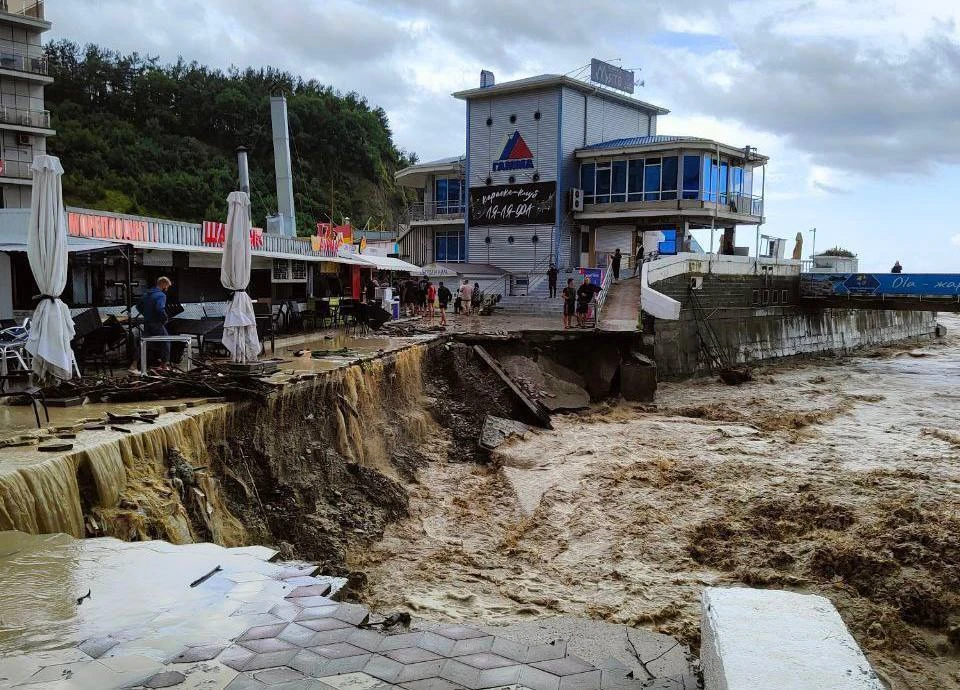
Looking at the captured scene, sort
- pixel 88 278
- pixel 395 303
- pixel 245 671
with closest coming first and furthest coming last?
pixel 245 671
pixel 88 278
pixel 395 303

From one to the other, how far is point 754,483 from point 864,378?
17713 mm

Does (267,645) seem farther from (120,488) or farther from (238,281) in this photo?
(238,281)

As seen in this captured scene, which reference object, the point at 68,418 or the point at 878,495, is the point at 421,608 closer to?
the point at 68,418

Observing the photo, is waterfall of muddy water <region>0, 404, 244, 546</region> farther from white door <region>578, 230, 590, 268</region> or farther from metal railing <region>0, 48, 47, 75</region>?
metal railing <region>0, 48, 47, 75</region>

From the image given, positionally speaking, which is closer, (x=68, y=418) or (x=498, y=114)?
(x=68, y=418)

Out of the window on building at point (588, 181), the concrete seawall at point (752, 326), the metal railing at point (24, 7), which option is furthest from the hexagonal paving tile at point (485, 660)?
the metal railing at point (24, 7)

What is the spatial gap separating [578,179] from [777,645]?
3436cm

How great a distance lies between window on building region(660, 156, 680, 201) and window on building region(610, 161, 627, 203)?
6.09 ft

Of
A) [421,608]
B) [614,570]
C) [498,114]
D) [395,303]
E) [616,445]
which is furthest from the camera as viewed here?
[498,114]

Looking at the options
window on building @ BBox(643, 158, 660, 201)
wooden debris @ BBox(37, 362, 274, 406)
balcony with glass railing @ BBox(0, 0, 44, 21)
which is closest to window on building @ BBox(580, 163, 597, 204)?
window on building @ BBox(643, 158, 660, 201)

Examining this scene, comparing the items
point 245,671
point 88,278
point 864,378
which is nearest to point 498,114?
point 864,378

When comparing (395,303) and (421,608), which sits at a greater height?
(395,303)

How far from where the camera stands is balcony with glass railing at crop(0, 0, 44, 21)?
40.4 m

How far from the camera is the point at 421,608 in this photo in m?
8.21
